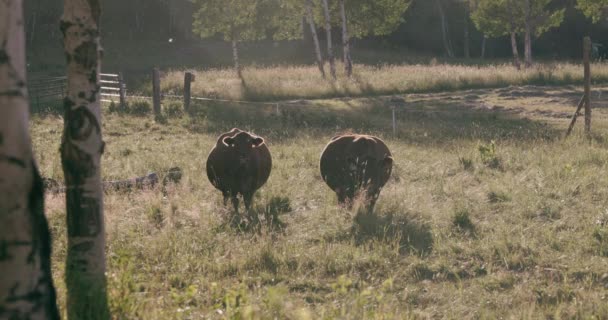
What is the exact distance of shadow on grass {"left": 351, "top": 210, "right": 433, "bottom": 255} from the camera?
349 inches

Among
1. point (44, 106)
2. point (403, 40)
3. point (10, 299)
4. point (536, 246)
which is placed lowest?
point (536, 246)

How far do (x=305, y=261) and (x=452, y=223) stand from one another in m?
2.59

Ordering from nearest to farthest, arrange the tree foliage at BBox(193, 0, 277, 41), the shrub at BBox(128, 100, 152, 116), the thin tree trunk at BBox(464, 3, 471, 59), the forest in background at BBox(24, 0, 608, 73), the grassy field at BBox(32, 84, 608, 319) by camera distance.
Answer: the grassy field at BBox(32, 84, 608, 319) < the shrub at BBox(128, 100, 152, 116) < the tree foliage at BBox(193, 0, 277, 41) < the forest in background at BBox(24, 0, 608, 73) < the thin tree trunk at BBox(464, 3, 471, 59)

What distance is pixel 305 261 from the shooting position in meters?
8.18

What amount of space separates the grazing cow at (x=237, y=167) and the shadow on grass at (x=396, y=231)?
5.82 ft

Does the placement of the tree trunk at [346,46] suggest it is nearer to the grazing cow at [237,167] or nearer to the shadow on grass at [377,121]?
the shadow on grass at [377,121]

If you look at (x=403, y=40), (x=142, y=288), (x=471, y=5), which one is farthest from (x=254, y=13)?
(x=142, y=288)

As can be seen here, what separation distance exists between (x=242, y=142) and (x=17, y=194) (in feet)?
20.6

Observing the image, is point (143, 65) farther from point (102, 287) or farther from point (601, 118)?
point (102, 287)

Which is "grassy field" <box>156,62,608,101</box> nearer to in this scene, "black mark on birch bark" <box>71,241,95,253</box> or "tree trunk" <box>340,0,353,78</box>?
"tree trunk" <box>340,0,353,78</box>

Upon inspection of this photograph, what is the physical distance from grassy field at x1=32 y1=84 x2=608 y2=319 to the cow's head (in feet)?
2.65

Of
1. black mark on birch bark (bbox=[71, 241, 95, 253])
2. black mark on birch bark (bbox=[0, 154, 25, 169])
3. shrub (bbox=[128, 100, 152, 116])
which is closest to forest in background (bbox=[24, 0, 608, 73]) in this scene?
shrub (bbox=[128, 100, 152, 116])

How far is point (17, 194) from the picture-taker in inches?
190

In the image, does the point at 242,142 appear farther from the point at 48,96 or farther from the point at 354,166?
the point at 48,96
